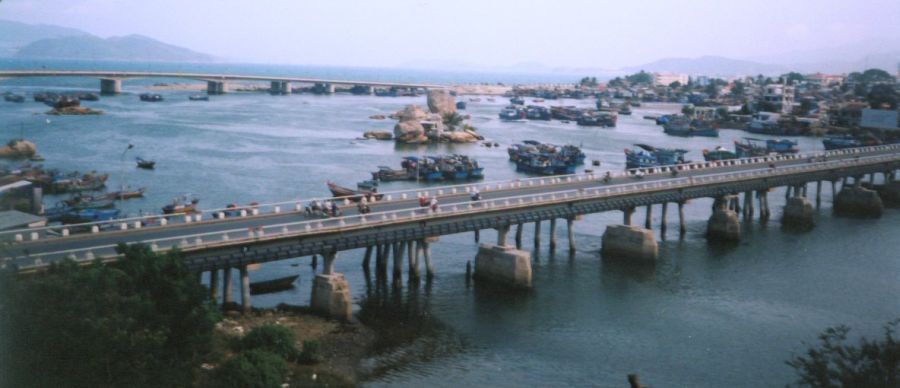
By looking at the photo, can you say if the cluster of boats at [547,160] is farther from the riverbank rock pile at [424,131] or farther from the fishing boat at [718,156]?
the riverbank rock pile at [424,131]

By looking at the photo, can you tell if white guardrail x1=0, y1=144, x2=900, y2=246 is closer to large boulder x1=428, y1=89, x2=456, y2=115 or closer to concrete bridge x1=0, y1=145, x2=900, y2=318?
concrete bridge x1=0, y1=145, x2=900, y2=318

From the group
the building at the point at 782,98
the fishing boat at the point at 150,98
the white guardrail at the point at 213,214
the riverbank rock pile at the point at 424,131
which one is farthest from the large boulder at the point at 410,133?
the building at the point at 782,98

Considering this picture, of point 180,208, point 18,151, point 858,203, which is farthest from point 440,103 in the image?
point 180,208

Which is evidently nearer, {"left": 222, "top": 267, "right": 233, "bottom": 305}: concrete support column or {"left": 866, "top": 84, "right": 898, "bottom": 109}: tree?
{"left": 222, "top": 267, "right": 233, "bottom": 305}: concrete support column

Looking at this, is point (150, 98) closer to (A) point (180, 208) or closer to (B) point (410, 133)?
(B) point (410, 133)

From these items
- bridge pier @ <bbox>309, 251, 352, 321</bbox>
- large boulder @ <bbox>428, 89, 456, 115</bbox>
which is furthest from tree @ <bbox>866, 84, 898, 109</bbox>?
bridge pier @ <bbox>309, 251, 352, 321</bbox>

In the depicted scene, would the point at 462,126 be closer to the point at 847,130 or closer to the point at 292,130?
the point at 292,130
